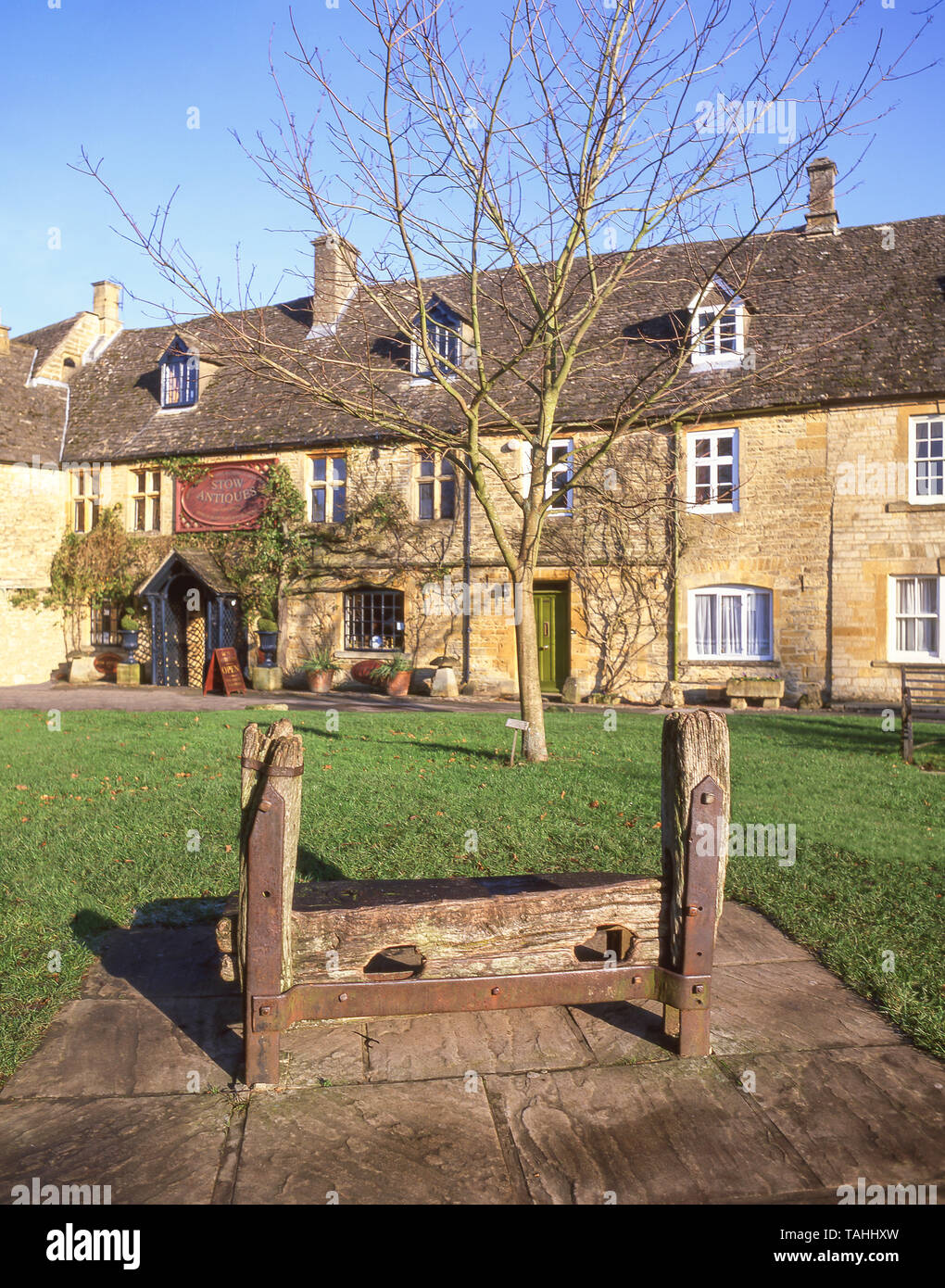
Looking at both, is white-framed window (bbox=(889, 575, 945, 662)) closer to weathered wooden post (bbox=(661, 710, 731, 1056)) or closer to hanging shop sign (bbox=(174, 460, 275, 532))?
hanging shop sign (bbox=(174, 460, 275, 532))

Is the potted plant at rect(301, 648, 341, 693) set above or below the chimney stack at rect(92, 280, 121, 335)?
below

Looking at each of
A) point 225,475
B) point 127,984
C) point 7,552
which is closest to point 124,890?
point 127,984

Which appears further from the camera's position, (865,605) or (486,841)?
(865,605)

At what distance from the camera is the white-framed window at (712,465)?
17.4 m

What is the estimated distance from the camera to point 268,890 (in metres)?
3.35

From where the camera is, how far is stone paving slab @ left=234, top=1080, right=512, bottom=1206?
9.37 feet

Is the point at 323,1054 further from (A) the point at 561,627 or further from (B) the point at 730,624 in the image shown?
(A) the point at 561,627

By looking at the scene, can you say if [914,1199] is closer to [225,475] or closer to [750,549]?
[750,549]

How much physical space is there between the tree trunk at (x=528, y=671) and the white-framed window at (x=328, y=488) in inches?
430

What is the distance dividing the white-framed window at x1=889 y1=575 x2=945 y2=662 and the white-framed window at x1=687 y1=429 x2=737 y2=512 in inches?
130

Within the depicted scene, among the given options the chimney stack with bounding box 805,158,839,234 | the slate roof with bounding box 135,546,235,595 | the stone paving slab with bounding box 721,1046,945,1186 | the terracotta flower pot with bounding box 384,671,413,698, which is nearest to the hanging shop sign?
the slate roof with bounding box 135,546,235,595

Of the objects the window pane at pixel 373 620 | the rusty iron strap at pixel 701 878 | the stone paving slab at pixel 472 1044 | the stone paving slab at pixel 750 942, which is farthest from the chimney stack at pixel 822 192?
the stone paving slab at pixel 472 1044
